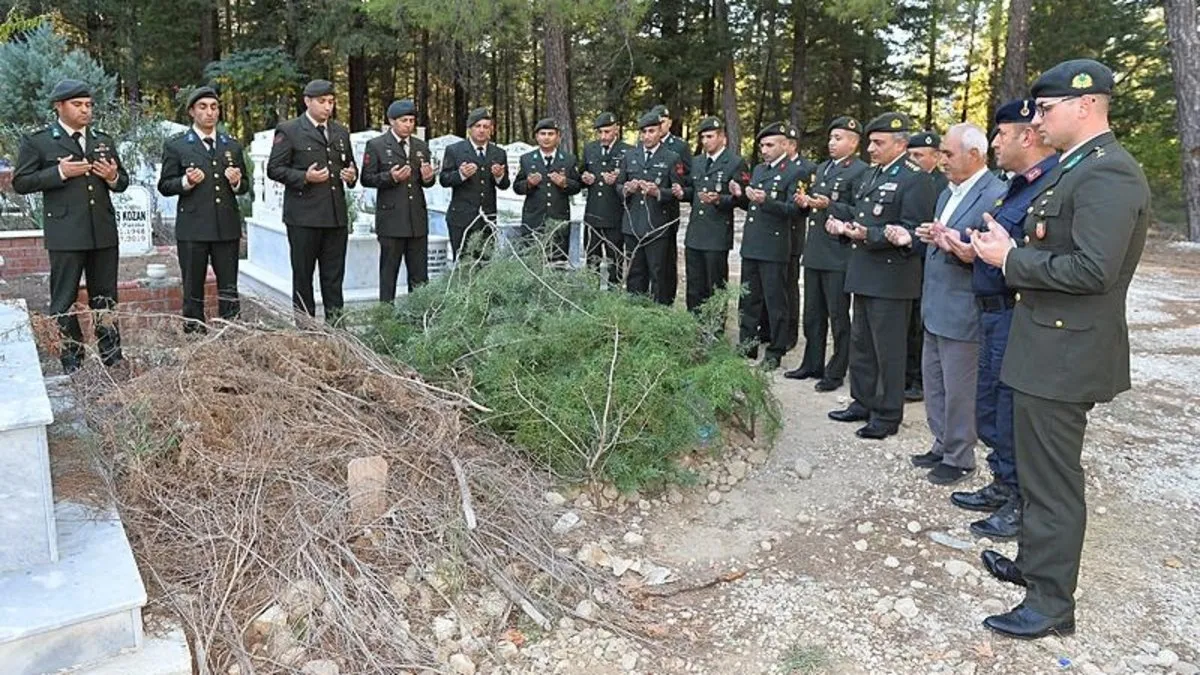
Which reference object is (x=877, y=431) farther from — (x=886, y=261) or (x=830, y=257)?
(x=830, y=257)

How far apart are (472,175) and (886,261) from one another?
3.26 metres

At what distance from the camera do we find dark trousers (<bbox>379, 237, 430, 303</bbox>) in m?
6.06

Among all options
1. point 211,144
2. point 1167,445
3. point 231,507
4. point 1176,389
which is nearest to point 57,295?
point 211,144


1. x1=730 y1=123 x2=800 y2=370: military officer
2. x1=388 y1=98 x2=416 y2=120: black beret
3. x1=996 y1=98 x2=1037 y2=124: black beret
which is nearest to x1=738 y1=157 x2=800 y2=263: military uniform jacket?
x1=730 y1=123 x2=800 y2=370: military officer

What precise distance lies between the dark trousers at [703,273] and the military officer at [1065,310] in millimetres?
3581

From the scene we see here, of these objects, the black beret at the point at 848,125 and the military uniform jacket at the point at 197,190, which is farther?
the military uniform jacket at the point at 197,190

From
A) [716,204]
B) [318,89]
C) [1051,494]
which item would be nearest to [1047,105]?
[1051,494]

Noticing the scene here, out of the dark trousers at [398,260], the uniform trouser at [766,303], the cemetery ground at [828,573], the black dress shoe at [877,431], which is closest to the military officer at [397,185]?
the dark trousers at [398,260]

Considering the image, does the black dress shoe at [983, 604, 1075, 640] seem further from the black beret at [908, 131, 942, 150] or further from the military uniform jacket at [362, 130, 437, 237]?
the military uniform jacket at [362, 130, 437, 237]

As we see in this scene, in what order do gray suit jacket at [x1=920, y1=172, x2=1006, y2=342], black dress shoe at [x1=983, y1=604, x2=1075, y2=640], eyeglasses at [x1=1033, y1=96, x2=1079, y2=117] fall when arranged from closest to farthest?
eyeglasses at [x1=1033, y1=96, x2=1079, y2=117] < black dress shoe at [x1=983, y1=604, x2=1075, y2=640] < gray suit jacket at [x1=920, y1=172, x2=1006, y2=342]

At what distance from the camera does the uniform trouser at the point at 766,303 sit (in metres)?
5.66

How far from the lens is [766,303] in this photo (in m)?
5.77

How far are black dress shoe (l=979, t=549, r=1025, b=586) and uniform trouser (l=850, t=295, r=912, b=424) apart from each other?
129 centimetres

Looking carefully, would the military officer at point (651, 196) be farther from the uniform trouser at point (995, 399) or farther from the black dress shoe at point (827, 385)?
the uniform trouser at point (995, 399)
